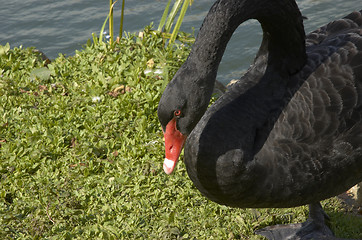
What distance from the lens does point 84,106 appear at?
500 cm

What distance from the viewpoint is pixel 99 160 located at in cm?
439

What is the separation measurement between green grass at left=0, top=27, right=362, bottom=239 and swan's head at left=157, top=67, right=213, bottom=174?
0.81m

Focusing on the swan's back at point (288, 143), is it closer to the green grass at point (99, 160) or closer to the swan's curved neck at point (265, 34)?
the swan's curved neck at point (265, 34)

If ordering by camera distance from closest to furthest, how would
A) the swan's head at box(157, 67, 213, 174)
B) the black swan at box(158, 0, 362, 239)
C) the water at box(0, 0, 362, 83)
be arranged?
the swan's head at box(157, 67, 213, 174), the black swan at box(158, 0, 362, 239), the water at box(0, 0, 362, 83)

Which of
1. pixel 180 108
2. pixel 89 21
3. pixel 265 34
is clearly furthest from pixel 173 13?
pixel 89 21

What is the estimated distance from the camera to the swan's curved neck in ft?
9.87

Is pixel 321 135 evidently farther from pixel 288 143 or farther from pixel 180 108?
pixel 180 108

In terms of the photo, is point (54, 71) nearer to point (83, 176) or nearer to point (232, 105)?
point (83, 176)

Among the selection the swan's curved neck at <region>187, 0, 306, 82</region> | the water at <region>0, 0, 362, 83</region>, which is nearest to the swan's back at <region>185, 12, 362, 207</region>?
the swan's curved neck at <region>187, 0, 306, 82</region>

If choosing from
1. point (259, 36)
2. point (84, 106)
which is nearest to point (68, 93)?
point (84, 106)

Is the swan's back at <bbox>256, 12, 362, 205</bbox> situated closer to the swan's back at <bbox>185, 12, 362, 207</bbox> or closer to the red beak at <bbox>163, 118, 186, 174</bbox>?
the swan's back at <bbox>185, 12, 362, 207</bbox>

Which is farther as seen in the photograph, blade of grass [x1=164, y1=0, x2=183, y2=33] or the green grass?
blade of grass [x1=164, y1=0, x2=183, y2=33]

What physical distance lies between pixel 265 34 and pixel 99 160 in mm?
1741

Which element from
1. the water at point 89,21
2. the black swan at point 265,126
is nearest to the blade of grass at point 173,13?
the water at point 89,21
